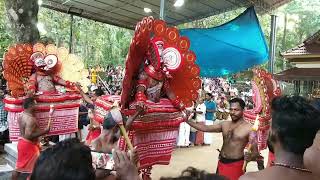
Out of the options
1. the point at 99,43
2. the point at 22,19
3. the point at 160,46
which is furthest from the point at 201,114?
the point at 99,43

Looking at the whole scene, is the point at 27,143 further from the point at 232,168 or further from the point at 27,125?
the point at 232,168

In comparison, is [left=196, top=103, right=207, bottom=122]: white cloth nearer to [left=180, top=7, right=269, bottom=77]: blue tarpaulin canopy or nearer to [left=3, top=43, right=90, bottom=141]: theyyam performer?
[left=180, top=7, right=269, bottom=77]: blue tarpaulin canopy

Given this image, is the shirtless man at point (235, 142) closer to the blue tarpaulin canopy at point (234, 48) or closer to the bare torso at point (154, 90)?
the bare torso at point (154, 90)

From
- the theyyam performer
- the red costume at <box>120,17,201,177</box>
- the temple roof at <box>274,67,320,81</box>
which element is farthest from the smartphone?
the temple roof at <box>274,67,320,81</box>

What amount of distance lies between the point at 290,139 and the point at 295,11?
100 feet

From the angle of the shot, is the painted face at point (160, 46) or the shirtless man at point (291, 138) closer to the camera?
the shirtless man at point (291, 138)

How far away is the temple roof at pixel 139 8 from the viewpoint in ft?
40.1

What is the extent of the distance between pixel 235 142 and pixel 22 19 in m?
3.95

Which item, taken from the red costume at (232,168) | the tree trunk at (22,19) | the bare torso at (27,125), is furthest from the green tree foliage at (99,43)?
the red costume at (232,168)

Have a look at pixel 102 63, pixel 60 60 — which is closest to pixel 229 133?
pixel 60 60

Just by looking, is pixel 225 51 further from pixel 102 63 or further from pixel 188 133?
pixel 102 63

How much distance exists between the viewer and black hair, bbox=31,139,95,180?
5.17ft

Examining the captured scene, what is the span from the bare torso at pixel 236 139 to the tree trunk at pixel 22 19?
3.64m

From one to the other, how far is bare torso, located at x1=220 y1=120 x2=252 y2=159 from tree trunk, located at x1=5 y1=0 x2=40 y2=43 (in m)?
3.64
